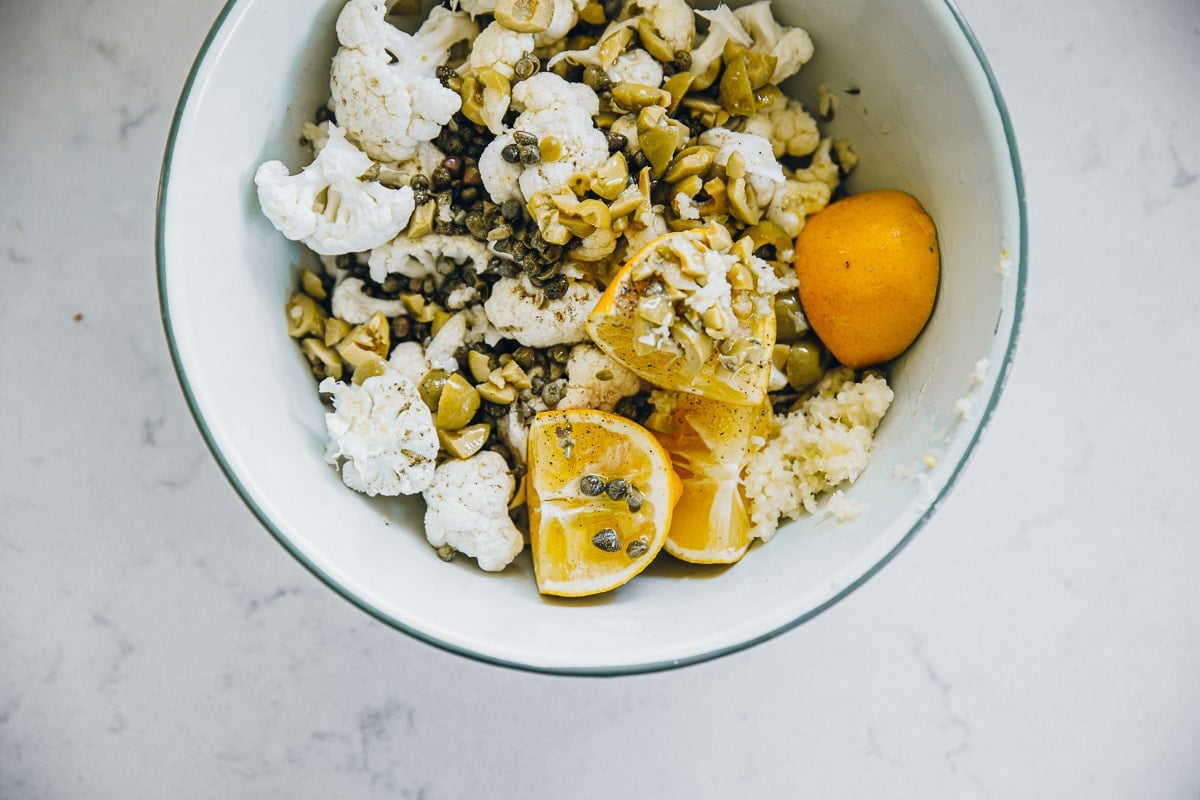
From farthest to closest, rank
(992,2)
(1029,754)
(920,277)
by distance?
(1029,754) < (992,2) < (920,277)

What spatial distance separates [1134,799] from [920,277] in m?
1.05

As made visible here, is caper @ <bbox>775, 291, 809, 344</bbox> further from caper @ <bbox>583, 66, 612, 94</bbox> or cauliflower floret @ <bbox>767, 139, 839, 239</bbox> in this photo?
caper @ <bbox>583, 66, 612, 94</bbox>

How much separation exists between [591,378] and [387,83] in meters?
0.44

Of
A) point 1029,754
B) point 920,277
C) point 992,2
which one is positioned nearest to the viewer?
point 920,277

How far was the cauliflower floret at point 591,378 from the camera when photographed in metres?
1.12

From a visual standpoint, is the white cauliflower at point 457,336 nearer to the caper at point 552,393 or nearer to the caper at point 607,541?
the caper at point 552,393

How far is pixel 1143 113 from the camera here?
4.45 ft

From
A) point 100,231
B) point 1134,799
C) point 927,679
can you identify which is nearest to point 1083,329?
point 927,679

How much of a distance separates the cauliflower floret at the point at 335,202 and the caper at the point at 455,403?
205 mm

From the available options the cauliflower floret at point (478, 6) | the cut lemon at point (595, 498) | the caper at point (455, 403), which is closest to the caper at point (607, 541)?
the cut lemon at point (595, 498)

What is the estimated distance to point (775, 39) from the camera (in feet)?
3.73

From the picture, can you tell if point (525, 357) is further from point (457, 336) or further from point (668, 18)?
point (668, 18)

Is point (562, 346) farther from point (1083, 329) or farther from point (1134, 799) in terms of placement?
point (1134, 799)

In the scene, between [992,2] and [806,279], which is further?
[992,2]
